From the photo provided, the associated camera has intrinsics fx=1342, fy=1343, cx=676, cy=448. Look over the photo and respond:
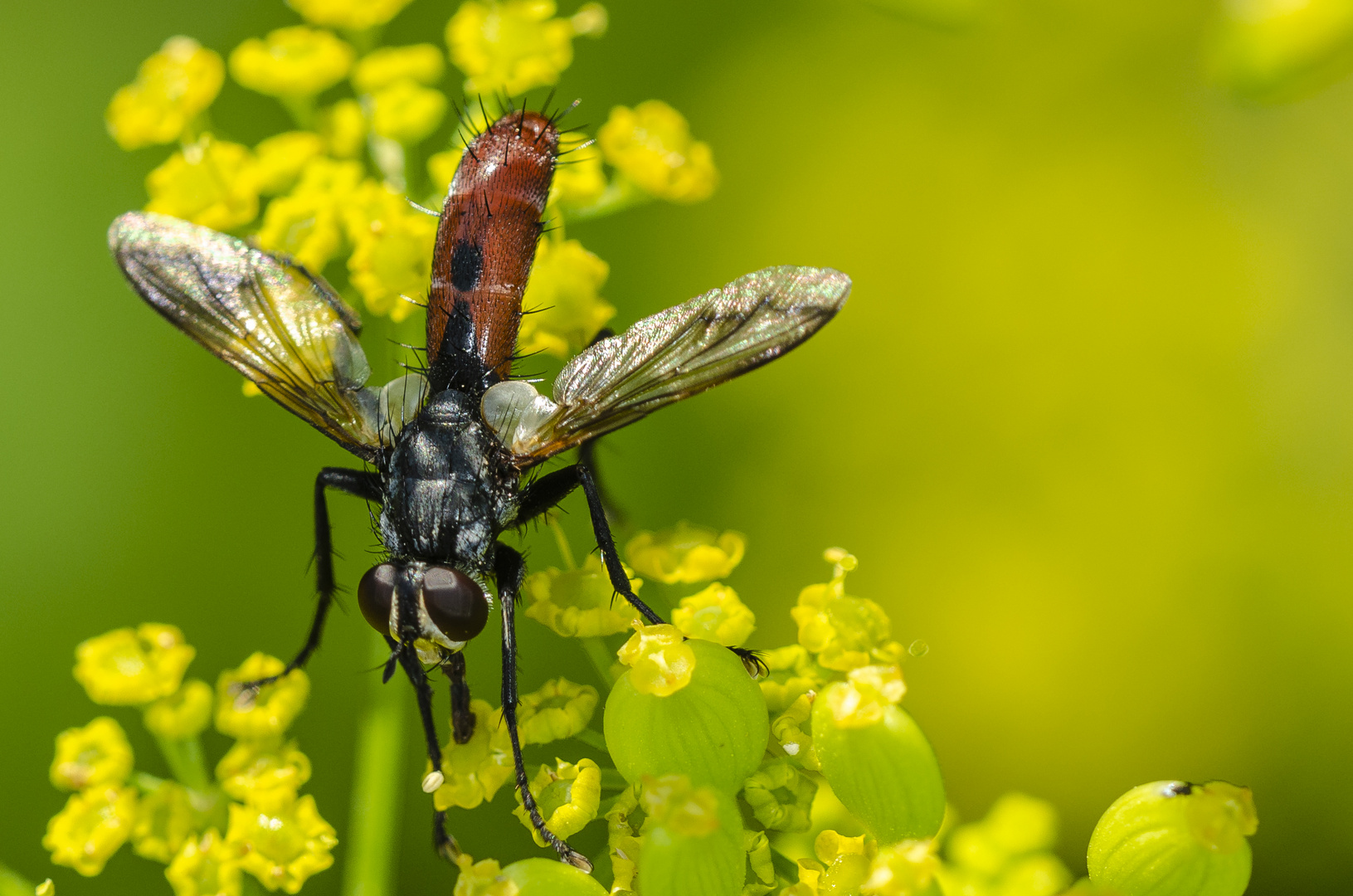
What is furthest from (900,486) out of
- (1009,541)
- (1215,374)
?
(1215,374)

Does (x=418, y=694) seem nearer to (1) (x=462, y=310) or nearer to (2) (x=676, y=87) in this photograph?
(1) (x=462, y=310)

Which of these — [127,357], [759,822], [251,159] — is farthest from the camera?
[127,357]

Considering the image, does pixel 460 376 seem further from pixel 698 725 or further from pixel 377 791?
pixel 698 725

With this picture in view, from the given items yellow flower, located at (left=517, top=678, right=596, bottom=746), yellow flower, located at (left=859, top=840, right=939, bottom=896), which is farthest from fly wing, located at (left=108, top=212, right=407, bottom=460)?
yellow flower, located at (left=859, top=840, right=939, bottom=896)

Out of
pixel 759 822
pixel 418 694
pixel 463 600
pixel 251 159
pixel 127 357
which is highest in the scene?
pixel 251 159

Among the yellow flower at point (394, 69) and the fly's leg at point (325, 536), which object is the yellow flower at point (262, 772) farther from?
the yellow flower at point (394, 69)

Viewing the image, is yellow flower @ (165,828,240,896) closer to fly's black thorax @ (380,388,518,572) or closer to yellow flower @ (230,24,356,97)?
fly's black thorax @ (380,388,518,572)
